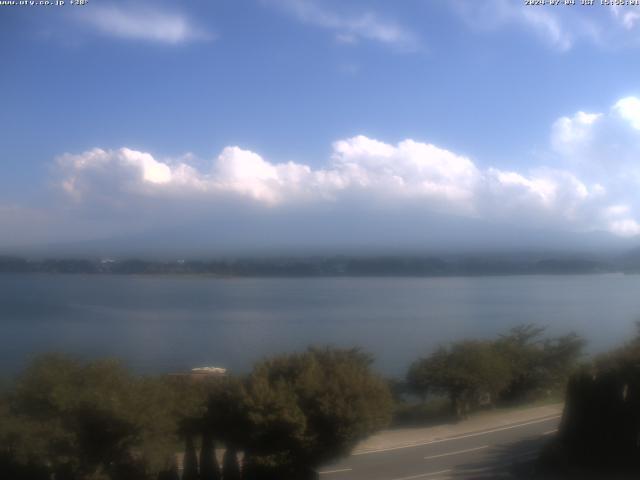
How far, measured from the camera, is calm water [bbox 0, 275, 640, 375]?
25.0m

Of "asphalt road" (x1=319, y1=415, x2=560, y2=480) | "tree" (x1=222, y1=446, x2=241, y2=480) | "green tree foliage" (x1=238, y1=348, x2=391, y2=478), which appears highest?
"green tree foliage" (x1=238, y1=348, x2=391, y2=478)

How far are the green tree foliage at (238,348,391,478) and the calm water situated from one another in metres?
6.74

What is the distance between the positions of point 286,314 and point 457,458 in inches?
1017

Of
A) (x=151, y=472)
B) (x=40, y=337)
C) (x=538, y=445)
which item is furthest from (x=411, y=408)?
(x=40, y=337)

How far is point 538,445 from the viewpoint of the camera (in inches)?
451

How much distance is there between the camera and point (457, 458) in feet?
36.8

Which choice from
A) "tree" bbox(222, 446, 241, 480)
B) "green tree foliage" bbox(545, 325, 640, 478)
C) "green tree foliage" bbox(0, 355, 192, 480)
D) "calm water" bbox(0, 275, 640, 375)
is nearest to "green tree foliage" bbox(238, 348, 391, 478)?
"tree" bbox(222, 446, 241, 480)

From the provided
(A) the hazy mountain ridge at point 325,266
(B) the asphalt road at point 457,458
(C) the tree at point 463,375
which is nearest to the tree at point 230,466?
(B) the asphalt road at point 457,458

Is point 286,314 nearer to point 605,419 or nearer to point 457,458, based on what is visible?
point 457,458

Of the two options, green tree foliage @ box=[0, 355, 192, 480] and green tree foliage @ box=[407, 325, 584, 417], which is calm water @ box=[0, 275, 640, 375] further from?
green tree foliage @ box=[0, 355, 192, 480]

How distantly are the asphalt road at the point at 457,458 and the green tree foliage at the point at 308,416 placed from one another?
4.97ft

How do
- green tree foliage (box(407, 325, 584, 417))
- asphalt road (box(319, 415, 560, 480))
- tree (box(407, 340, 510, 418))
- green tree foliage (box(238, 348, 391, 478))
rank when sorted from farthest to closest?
green tree foliage (box(407, 325, 584, 417))
tree (box(407, 340, 510, 418))
asphalt road (box(319, 415, 560, 480))
green tree foliage (box(238, 348, 391, 478))

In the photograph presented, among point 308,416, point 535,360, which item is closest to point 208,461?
point 308,416

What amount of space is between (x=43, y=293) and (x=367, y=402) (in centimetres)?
4136
